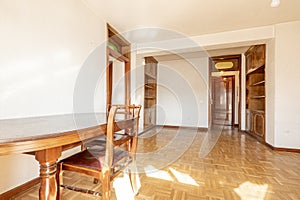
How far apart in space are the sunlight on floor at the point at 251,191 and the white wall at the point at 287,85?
1.92 metres

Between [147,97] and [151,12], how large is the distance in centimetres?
297

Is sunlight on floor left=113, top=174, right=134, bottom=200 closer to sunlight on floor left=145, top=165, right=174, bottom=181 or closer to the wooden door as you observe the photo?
sunlight on floor left=145, top=165, right=174, bottom=181

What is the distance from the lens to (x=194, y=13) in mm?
2824

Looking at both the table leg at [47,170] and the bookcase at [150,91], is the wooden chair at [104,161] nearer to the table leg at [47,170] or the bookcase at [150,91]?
the table leg at [47,170]

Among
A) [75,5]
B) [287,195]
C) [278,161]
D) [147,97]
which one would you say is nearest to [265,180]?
[287,195]

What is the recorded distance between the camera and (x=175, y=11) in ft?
9.06

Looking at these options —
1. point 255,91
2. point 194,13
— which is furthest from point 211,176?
point 255,91

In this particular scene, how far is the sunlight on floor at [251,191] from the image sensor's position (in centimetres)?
157

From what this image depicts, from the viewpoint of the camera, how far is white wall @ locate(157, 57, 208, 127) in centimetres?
560

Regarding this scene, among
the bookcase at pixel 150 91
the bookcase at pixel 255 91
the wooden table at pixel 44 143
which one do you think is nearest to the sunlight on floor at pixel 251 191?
the wooden table at pixel 44 143

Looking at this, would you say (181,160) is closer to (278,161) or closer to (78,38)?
(278,161)

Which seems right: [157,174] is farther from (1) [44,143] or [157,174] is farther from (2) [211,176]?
(1) [44,143]

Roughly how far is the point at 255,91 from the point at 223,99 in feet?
6.29

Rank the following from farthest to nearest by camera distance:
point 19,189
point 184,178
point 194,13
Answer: point 194,13
point 184,178
point 19,189
